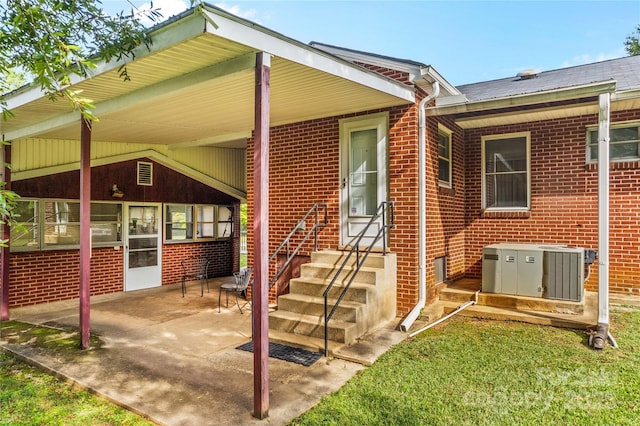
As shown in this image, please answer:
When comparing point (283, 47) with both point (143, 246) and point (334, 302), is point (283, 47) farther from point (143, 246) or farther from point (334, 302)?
point (143, 246)

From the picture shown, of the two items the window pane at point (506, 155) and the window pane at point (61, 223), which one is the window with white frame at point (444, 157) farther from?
the window pane at point (61, 223)

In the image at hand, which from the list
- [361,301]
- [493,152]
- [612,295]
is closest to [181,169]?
[361,301]

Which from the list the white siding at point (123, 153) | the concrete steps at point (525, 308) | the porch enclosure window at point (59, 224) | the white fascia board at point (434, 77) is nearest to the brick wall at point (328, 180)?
the white fascia board at point (434, 77)

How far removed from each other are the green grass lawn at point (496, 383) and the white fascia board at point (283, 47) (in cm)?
311

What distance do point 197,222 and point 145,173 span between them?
6.23ft

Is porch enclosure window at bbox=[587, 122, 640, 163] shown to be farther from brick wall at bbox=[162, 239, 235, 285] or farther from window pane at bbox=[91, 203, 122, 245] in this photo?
window pane at bbox=[91, 203, 122, 245]

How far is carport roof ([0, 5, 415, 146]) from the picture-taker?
3.37m

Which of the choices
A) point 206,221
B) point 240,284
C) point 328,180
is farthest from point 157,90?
point 206,221

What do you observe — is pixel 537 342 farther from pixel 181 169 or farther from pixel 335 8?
pixel 335 8

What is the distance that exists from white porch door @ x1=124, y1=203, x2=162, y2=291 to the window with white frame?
6628 mm

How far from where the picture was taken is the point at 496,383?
3787mm

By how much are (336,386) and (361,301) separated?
165 centimetres

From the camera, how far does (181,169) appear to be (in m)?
9.97

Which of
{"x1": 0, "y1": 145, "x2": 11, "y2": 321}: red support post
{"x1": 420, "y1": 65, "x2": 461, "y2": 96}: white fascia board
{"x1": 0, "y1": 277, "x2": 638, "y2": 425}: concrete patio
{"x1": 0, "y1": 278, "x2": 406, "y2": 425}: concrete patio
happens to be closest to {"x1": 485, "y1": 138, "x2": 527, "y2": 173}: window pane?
{"x1": 420, "y1": 65, "x2": 461, "y2": 96}: white fascia board
